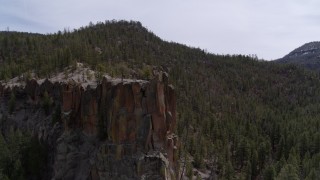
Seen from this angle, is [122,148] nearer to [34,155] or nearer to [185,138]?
[34,155]

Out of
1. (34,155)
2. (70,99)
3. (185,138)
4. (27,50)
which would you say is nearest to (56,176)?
(34,155)

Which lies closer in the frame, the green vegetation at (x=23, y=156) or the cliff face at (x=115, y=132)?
the cliff face at (x=115, y=132)

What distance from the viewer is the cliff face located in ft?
229

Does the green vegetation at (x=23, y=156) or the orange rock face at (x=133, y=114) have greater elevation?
the orange rock face at (x=133, y=114)

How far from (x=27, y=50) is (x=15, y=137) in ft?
323

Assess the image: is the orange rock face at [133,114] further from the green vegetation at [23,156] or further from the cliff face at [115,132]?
the green vegetation at [23,156]

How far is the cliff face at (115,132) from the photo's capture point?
69938 mm

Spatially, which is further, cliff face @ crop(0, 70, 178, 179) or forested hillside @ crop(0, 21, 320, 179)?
forested hillside @ crop(0, 21, 320, 179)

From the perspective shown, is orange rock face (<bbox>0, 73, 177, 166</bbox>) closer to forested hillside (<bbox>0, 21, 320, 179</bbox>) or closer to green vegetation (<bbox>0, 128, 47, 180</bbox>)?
green vegetation (<bbox>0, 128, 47, 180</bbox>)

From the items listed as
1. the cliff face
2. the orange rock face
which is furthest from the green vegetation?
the orange rock face

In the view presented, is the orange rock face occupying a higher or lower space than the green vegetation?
higher

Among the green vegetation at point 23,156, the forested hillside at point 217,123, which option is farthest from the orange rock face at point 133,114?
the forested hillside at point 217,123

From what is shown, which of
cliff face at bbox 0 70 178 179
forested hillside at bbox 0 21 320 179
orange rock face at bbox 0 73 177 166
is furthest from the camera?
forested hillside at bbox 0 21 320 179

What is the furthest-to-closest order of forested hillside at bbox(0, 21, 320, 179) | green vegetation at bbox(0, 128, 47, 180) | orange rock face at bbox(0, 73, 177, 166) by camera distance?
forested hillside at bbox(0, 21, 320, 179)
green vegetation at bbox(0, 128, 47, 180)
orange rock face at bbox(0, 73, 177, 166)
